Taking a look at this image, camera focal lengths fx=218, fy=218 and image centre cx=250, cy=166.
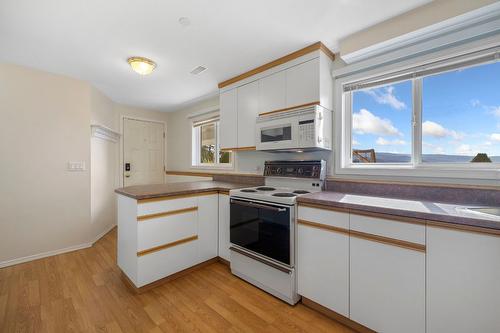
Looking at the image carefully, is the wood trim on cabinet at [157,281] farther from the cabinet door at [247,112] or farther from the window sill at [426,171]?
the window sill at [426,171]

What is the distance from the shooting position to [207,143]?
13.5ft

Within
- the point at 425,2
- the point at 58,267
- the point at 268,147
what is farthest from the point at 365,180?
the point at 58,267

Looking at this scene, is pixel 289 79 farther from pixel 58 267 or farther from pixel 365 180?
pixel 58 267

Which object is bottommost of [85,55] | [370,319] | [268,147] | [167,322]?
[167,322]

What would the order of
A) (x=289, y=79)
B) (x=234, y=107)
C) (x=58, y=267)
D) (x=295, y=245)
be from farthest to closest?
(x=234, y=107) → (x=58, y=267) → (x=289, y=79) → (x=295, y=245)

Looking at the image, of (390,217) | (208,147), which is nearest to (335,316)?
(390,217)

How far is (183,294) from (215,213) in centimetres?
85

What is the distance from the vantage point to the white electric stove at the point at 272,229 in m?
1.79

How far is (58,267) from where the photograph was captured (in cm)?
243

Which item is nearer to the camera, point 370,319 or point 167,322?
point 370,319

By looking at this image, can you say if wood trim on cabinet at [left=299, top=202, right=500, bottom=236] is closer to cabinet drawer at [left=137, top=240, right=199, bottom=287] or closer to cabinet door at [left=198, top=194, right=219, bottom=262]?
cabinet door at [left=198, top=194, right=219, bottom=262]

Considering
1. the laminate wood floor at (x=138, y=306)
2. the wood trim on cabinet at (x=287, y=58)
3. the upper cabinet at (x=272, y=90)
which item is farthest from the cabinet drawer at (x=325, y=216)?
the wood trim on cabinet at (x=287, y=58)

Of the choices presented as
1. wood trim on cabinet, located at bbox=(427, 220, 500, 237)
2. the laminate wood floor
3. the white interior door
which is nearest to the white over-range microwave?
wood trim on cabinet, located at bbox=(427, 220, 500, 237)

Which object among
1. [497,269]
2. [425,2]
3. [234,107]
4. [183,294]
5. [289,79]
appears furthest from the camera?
[234,107]
